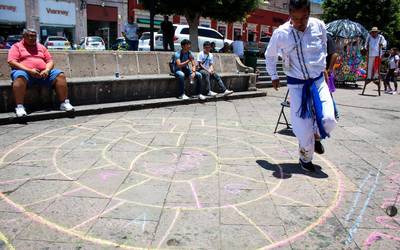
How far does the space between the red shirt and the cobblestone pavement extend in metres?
1.14

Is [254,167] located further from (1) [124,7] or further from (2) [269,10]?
(2) [269,10]

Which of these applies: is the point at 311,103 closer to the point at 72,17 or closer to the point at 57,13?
the point at 57,13

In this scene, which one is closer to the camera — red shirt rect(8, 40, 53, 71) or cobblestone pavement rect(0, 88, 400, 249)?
cobblestone pavement rect(0, 88, 400, 249)

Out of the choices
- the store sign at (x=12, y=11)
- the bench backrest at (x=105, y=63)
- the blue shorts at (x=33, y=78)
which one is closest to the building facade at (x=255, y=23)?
the store sign at (x=12, y=11)

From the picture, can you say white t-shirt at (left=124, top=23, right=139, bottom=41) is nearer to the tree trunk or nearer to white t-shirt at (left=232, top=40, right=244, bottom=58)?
white t-shirt at (left=232, top=40, right=244, bottom=58)

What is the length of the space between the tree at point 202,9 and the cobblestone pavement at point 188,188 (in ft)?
38.3

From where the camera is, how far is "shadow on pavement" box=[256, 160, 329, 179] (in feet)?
15.1

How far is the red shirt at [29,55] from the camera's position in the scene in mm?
7039

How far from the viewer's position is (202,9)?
17828 millimetres

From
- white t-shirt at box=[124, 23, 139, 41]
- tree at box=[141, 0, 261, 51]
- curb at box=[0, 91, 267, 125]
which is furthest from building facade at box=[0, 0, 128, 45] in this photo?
curb at box=[0, 91, 267, 125]

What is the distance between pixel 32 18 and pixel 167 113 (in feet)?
87.7

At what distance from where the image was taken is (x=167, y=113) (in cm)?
822

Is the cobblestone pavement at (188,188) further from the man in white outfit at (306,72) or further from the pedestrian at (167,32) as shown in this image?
the pedestrian at (167,32)

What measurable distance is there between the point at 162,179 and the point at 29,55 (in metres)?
4.38
